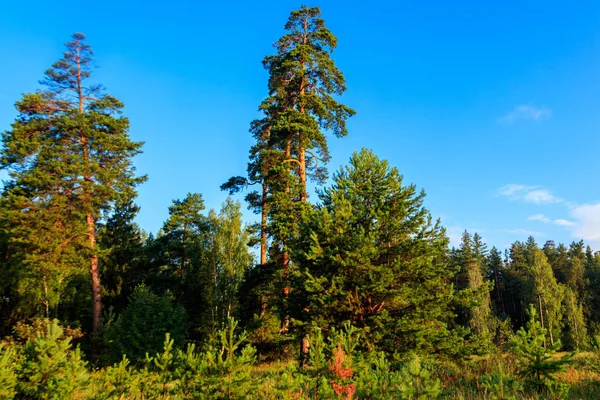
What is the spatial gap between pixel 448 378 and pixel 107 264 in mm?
29237

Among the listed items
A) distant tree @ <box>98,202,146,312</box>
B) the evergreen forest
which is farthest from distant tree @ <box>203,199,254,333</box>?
distant tree @ <box>98,202,146,312</box>

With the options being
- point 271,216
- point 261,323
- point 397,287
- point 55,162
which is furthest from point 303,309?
point 55,162

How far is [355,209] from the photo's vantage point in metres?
14.3

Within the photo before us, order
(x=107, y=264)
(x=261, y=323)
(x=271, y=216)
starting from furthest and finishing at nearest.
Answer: (x=107, y=264)
(x=261, y=323)
(x=271, y=216)

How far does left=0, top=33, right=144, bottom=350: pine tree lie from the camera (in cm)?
1922

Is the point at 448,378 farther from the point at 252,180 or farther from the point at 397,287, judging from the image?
the point at 252,180

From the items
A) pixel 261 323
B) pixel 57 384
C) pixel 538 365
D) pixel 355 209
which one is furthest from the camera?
pixel 261 323

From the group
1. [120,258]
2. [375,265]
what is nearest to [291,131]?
[375,265]

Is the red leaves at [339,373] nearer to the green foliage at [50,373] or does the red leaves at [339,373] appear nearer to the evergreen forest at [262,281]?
the evergreen forest at [262,281]

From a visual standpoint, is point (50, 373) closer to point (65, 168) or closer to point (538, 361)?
point (538, 361)

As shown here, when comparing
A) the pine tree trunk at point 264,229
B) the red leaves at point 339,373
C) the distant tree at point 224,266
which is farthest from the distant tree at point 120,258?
the red leaves at point 339,373

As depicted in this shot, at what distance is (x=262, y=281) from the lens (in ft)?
65.8

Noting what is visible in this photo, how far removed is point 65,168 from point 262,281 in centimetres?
1266

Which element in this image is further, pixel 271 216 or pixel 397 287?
pixel 271 216
